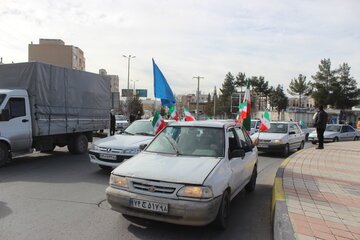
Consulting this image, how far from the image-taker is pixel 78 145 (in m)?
11.9

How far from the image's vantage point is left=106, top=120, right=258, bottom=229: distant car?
3.78m

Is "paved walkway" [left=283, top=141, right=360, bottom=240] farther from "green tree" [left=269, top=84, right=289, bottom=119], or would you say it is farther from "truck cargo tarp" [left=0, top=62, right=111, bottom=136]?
"green tree" [left=269, top=84, right=289, bottom=119]

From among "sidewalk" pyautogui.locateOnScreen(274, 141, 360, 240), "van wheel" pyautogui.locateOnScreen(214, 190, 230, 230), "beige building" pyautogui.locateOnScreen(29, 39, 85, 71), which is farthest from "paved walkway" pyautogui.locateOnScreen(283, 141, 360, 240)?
"beige building" pyautogui.locateOnScreen(29, 39, 85, 71)

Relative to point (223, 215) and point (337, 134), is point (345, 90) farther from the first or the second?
point (223, 215)

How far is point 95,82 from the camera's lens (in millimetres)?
13125

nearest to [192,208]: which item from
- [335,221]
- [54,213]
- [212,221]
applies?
[212,221]

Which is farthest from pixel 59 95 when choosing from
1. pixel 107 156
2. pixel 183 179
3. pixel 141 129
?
pixel 183 179

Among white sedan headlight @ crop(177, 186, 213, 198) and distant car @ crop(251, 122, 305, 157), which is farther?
distant car @ crop(251, 122, 305, 157)

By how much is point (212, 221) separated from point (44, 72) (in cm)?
857

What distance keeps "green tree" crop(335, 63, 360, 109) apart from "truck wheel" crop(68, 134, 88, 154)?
5181 cm

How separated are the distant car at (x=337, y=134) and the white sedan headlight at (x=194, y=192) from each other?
19027mm

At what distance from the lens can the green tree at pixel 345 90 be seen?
52.9m

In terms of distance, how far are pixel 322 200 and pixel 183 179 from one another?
2.93 m

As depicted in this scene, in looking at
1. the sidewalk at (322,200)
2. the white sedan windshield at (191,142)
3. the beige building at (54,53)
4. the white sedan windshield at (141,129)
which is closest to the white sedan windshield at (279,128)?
the sidewalk at (322,200)
